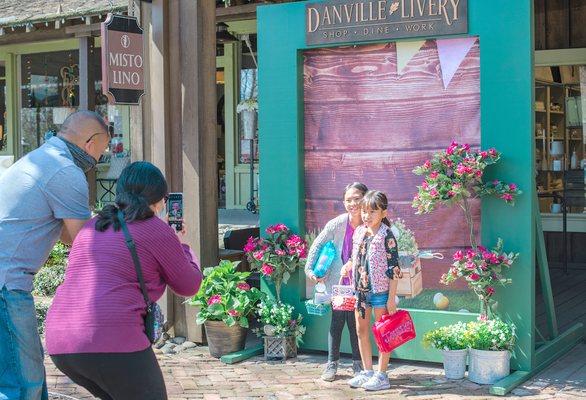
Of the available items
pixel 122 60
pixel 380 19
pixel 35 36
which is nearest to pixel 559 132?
pixel 380 19

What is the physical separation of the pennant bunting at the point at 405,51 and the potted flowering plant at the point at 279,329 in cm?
194

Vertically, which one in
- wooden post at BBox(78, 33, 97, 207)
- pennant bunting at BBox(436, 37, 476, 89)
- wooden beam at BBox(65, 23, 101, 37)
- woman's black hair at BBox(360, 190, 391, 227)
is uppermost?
wooden beam at BBox(65, 23, 101, 37)

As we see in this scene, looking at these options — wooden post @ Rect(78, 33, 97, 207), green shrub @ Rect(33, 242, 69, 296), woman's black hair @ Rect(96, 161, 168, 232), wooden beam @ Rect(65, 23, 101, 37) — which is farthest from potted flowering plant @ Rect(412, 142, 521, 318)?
wooden beam @ Rect(65, 23, 101, 37)

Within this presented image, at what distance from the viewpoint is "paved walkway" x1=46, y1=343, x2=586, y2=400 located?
551cm

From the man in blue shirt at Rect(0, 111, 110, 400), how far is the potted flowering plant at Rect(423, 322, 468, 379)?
9.51 feet

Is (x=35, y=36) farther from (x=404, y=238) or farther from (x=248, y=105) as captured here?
(x=404, y=238)

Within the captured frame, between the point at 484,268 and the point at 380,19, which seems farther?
the point at 380,19

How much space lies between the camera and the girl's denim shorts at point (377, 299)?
5.54m

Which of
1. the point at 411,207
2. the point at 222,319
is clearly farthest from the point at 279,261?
the point at 411,207

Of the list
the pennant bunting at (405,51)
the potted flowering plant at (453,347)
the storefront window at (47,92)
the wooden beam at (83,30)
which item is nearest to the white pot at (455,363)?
the potted flowering plant at (453,347)

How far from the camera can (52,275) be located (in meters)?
9.28

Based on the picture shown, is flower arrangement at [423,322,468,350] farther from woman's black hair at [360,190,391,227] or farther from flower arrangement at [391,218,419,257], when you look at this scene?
woman's black hair at [360,190,391,227]

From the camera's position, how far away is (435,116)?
6.08 metres

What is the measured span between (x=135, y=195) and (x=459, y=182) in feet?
9.44
